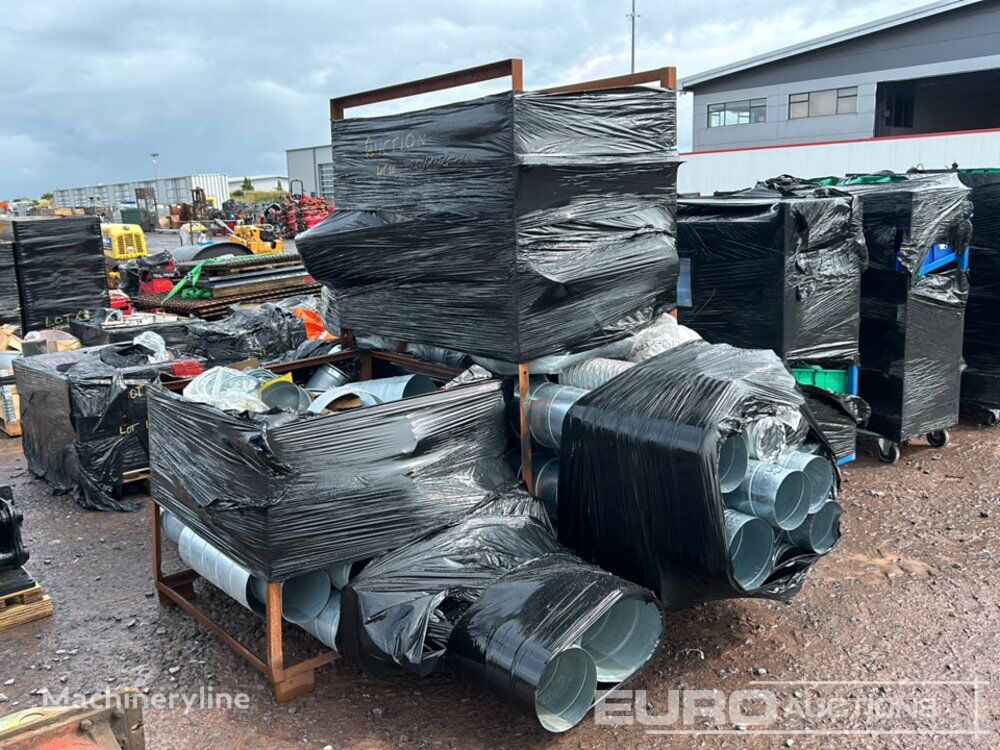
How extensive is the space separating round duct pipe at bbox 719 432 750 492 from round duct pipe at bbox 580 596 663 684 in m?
0.57

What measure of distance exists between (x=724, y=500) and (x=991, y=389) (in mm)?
4677

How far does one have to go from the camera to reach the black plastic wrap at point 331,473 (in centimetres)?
323

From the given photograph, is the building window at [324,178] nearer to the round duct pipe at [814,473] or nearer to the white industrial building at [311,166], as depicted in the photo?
the white industrial building at [311,166]

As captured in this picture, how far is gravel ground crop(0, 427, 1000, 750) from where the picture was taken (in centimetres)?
320

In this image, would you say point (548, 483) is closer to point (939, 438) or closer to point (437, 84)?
point (437, 84)

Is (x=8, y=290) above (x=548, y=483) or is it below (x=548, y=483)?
above

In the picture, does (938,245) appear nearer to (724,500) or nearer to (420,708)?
(724,500)

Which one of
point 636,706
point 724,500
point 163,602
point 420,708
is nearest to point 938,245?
point 724,500

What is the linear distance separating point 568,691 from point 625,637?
1.25 feet

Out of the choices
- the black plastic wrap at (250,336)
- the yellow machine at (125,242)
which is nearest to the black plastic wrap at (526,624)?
the black plastic wrap at (250,336)

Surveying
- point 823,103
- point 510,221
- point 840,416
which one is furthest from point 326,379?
point 823,103

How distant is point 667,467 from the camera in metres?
3.27

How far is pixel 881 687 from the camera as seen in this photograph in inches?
135

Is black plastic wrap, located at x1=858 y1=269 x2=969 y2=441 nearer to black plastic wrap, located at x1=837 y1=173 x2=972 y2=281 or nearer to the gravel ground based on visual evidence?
black plastic wrap, located at x1=837 y1=173 x2=972 y2=281
